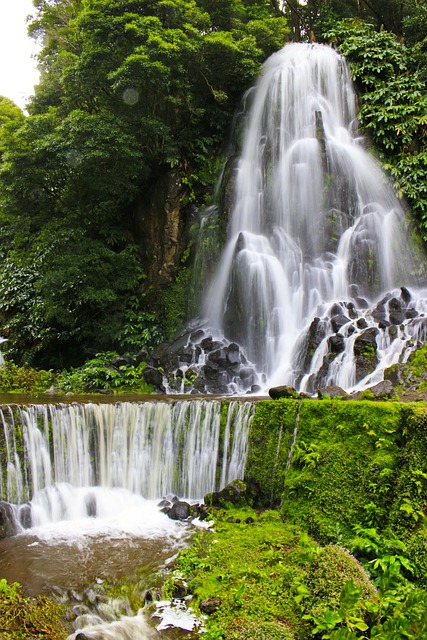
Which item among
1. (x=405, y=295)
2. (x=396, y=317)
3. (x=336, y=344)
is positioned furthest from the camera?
(x=405, y=295)

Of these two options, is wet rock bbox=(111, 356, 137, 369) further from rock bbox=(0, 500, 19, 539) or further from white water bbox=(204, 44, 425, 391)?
rock bbox=(0, 500, 19, 539)

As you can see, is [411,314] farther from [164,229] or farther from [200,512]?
[164,229]

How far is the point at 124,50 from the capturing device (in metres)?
13.3

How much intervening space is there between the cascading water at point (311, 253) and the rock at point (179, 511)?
3810 mm

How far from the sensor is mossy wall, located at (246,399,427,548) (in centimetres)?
509

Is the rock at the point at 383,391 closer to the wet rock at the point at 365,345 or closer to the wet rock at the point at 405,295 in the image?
the wet rock at the point at 365,345

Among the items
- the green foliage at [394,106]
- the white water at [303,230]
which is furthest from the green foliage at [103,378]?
the green foliage at [394,106]

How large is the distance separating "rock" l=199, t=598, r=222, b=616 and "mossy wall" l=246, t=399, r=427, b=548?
4.91ft

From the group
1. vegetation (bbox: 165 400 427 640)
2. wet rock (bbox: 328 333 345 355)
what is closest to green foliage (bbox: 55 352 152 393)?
wet rock (bbox: 328 333 345 355)

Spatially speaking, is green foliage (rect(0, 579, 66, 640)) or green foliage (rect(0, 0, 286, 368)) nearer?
green foliage (rect(0, 579, 66, 640))

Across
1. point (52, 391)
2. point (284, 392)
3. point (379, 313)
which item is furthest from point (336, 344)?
point (52, 391)

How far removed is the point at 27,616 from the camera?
14.3 feet

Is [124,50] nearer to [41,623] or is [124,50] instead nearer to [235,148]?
[235,148]

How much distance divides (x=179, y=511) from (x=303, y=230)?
8.84 meters
